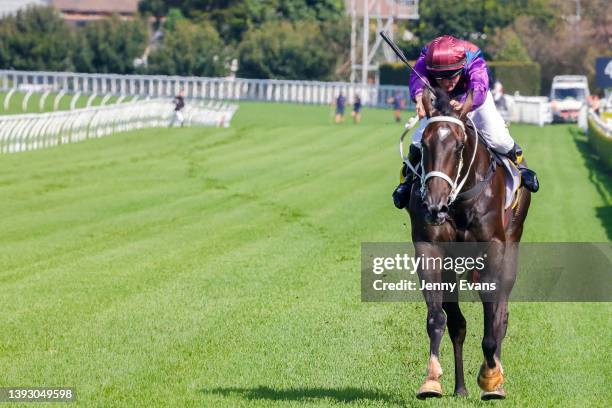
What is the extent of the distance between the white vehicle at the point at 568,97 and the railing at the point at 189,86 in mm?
22305

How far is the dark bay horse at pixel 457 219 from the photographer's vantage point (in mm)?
7992

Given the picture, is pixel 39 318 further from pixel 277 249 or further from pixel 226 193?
pixel 226 193

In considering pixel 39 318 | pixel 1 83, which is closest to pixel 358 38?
pixel 1 83

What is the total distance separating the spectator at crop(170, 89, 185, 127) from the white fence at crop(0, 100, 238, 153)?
0.91 ft

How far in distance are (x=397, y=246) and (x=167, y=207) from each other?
21.7 ft

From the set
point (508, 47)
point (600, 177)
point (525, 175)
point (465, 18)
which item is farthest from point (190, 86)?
point (525, 175)

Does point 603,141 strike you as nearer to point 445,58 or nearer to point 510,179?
point 510,179

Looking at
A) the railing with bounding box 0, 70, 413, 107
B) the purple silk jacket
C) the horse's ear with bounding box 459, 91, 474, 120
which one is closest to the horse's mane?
the horse's ear with bounding box 459, 91, 474, 120

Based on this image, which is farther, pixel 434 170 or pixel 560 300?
pixel 560 300

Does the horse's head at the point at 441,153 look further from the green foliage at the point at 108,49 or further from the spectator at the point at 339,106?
the green foliage at the point at 108,49

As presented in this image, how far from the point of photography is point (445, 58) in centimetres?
865

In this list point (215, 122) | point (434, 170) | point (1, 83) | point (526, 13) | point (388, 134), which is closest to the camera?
point (434, 170)

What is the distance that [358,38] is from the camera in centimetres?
10106

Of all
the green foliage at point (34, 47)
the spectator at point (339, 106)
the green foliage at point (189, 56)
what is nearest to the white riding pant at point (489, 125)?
the spectator at point (339, 106)
